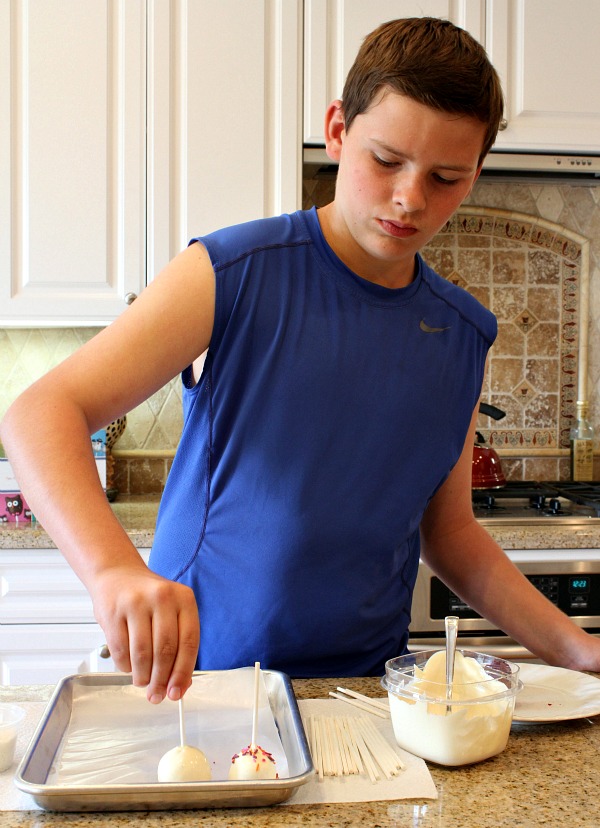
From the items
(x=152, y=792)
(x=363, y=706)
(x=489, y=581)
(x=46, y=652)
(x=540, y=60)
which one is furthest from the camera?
(x=540, y=60)

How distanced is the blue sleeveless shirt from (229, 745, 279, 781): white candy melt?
280 millimetres

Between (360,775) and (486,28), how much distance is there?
2.15 m

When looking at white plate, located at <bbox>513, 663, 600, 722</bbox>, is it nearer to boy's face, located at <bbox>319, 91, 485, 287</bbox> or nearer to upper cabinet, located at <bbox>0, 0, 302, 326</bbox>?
boy's face, located at <bbox>319, 91, 485, 287</bbox>

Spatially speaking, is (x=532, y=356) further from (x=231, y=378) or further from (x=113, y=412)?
(x=113, y=412)

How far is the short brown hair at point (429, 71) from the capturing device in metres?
0.92

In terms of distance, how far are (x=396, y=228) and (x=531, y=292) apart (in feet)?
5.99

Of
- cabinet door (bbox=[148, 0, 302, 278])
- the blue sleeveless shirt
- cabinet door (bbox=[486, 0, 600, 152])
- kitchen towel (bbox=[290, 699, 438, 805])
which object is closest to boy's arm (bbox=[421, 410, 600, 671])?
the blue sleeveless shirt

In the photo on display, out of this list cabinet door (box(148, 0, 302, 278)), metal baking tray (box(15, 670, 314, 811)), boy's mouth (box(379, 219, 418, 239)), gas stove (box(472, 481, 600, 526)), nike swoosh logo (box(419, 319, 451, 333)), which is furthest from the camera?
cabinet door (box(148, 0, 302, 278))

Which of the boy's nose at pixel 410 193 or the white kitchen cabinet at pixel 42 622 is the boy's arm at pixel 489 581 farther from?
the white kitchen cabinet at pixel 42 622

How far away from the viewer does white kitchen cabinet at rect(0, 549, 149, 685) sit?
2062 mm

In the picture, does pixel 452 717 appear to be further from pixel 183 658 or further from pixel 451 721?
pixel 183 658

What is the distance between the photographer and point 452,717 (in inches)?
30.4

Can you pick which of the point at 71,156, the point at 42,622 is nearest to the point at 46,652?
the point at 42,622

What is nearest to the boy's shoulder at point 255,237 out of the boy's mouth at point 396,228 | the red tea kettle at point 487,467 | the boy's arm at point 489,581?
the boy's mouth at point 396,228
